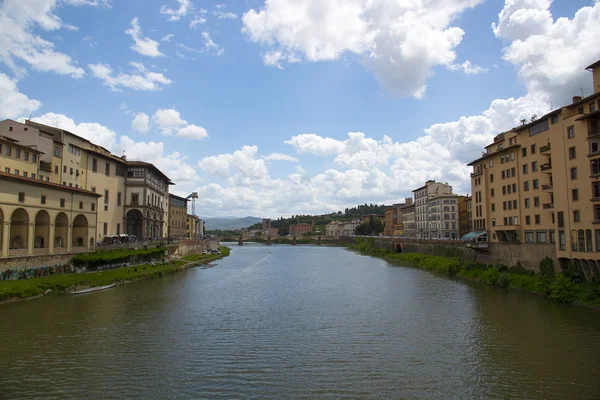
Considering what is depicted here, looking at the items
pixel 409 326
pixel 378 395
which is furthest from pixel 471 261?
pixel 378 395

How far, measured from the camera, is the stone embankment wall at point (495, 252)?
38.5 meters

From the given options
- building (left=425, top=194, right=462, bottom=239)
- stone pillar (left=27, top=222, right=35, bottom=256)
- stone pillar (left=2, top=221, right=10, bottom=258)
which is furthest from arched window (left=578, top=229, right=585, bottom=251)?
building (left=425, top=194, right=462, bottom=239)

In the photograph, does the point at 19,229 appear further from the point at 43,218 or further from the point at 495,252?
the point at 495,252

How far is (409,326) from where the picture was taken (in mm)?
25047

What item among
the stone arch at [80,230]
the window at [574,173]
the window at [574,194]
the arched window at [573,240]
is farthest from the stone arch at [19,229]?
the window at [574,173]

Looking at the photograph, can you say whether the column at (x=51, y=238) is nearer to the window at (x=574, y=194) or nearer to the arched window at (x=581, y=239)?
the arched window at (x=581, y=239)

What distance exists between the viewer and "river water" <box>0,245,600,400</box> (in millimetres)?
15484

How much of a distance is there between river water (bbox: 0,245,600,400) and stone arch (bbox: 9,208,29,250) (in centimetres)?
774

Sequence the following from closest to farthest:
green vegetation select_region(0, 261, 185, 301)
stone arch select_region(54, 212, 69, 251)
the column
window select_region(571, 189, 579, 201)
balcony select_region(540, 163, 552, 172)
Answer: green vegetation select_region(0, 261, 185, 301) → window select_region(571, 189, 579, 201) → the column → balcony select_region(540, 163, 552, 172) → stone arch select_region(54, 212, 69, 251)

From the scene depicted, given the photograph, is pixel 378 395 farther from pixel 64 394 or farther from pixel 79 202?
pixel 79 202

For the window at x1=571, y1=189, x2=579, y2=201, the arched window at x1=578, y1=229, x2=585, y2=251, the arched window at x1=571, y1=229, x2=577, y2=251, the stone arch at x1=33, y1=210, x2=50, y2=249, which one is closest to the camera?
the arched window at x1=578, y1=229, x2=585, y2=251

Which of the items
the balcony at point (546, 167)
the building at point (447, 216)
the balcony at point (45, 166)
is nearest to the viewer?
the balcony at point (546, 167)

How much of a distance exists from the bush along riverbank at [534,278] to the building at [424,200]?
1477 inches

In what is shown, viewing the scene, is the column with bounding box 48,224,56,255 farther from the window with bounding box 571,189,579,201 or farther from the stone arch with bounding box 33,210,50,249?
the window with bounding box 571,189,579,201
